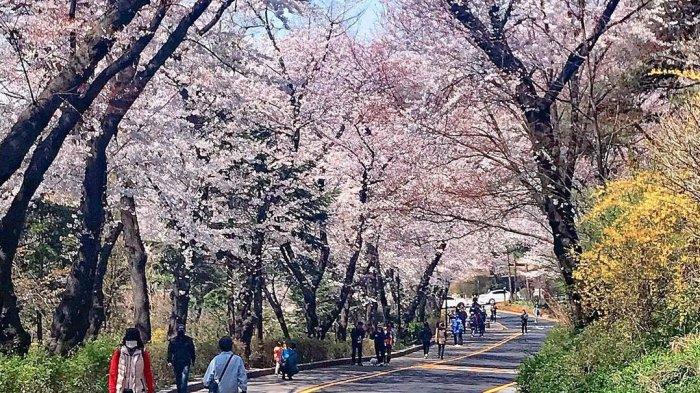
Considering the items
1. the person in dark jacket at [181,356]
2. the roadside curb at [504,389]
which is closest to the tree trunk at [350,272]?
the roadside curb at [504,389]

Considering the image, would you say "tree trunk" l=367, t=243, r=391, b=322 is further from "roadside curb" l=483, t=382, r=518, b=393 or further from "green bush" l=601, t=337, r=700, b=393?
"green bush" l=601, t=337, r=700, b=393

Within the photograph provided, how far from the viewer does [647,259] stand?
12930 mm

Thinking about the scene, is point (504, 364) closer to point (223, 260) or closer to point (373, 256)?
point (373, 256)

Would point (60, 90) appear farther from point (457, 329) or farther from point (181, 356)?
point (457, 329)

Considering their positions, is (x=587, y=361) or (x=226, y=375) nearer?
(x=226, y=375)

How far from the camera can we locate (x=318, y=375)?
27.4 metres

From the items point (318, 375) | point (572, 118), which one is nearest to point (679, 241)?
point (572, 118)

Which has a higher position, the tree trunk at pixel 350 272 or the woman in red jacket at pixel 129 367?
the tree trunk at pixel 350 272

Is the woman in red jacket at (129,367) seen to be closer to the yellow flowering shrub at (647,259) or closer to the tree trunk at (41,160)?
the tree trunk at (41,160)

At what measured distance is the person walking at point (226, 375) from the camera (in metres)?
11.4

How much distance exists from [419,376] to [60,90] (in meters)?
17.2

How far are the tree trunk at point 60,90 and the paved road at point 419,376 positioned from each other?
10.9 m

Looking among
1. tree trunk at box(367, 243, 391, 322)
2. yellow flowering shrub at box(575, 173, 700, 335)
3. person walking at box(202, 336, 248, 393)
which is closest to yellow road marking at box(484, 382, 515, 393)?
yellow flowering shrub at box(575, 173, 700, 335)

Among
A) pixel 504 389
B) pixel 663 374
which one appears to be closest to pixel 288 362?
pixel 504 389
